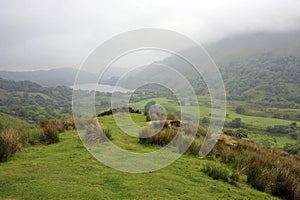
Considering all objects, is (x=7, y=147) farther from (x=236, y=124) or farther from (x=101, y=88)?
(x=236, y=124)

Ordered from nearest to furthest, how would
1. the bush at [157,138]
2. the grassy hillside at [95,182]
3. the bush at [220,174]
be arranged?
1. the grassy hillside at [95,182]
2. the bush at [220,174]
3. the bush at [157,138]

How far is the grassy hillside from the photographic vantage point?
15.1ft

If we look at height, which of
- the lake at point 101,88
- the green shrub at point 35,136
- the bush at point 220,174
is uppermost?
the lake at point 101,88

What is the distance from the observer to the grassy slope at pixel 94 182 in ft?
15.1

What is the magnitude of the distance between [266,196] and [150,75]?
25.9 ft

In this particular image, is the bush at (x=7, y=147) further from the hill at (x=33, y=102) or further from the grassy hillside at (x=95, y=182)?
the hill at (x=33, y=102)

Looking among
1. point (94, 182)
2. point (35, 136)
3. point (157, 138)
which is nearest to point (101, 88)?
point (157, 138)

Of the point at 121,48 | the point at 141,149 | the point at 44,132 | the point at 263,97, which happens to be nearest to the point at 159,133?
the point at 141,149

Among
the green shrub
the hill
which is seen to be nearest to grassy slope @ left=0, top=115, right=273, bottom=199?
the green shrub

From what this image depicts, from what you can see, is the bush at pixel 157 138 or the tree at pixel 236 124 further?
the tree at pixel 236 124

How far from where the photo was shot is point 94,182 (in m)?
5.13

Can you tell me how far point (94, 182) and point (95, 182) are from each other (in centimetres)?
2

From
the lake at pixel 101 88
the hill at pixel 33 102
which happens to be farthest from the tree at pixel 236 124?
the lake at pixel 101 88

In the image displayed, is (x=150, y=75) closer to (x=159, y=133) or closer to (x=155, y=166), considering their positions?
(x=159, y=133)
